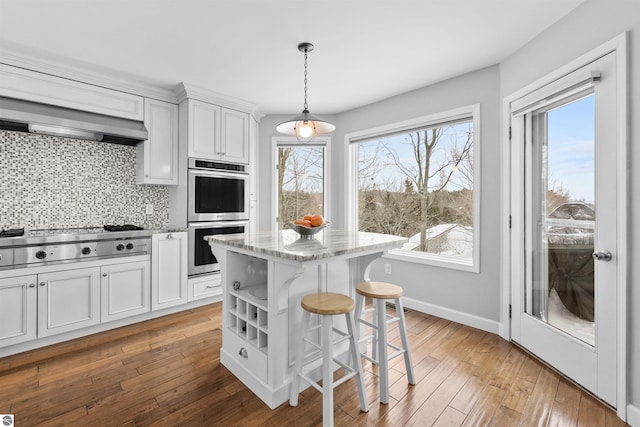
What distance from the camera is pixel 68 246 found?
259 centimetres

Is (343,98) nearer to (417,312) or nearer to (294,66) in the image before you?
(294,66)

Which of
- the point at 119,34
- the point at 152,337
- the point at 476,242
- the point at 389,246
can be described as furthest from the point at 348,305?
the point at 119,34

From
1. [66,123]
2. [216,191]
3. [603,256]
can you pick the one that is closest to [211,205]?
[216,191]

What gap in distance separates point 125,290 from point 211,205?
1189 mm

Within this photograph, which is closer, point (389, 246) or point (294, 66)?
point (389, 246)

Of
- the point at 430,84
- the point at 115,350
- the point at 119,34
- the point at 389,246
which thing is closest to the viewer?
the point at 389,246

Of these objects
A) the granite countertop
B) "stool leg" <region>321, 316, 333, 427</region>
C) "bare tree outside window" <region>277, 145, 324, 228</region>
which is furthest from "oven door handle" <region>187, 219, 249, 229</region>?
"stool leg" <region>321, 316, 333, 427</region>

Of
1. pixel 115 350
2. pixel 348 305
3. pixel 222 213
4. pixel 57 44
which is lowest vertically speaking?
pixel 115 350

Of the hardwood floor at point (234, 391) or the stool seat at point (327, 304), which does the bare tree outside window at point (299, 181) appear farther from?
the stool seat at point (327, 304)

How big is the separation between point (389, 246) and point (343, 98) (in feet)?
7.86

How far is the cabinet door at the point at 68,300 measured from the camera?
8.14ft

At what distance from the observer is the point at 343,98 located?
3.67m

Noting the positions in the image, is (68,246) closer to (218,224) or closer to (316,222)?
(218,224)

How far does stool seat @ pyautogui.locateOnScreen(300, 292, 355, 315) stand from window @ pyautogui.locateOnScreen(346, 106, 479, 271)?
5.99 feet
